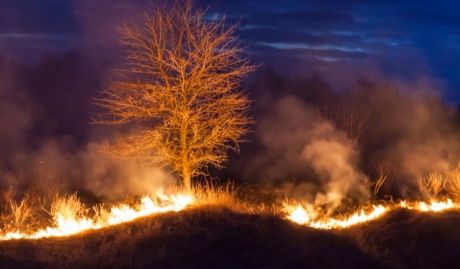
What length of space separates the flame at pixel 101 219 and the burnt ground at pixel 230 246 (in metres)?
0.85

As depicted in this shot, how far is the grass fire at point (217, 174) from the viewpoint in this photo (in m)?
13.3

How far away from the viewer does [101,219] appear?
55.7 ft

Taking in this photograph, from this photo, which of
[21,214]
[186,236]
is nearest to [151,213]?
[186,236]

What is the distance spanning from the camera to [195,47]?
19.2 m

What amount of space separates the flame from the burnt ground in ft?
2.77

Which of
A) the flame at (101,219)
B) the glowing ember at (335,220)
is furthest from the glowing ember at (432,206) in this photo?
the flame at (101,219)

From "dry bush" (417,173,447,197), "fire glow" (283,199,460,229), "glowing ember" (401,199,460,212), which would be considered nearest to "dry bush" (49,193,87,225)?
"fire glow" (283,199,460,229)

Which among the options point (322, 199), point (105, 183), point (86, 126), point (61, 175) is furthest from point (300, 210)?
point (86, 126)

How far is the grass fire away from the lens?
13297 mm

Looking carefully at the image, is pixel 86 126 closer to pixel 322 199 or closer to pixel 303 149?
pixel 303 149

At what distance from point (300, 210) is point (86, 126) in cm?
1657

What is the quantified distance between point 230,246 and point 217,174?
579 inches

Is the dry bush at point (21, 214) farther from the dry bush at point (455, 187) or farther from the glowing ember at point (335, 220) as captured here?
the dry bush at point (455, 187)

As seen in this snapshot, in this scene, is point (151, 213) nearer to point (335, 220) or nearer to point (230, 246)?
point (230, 246)
